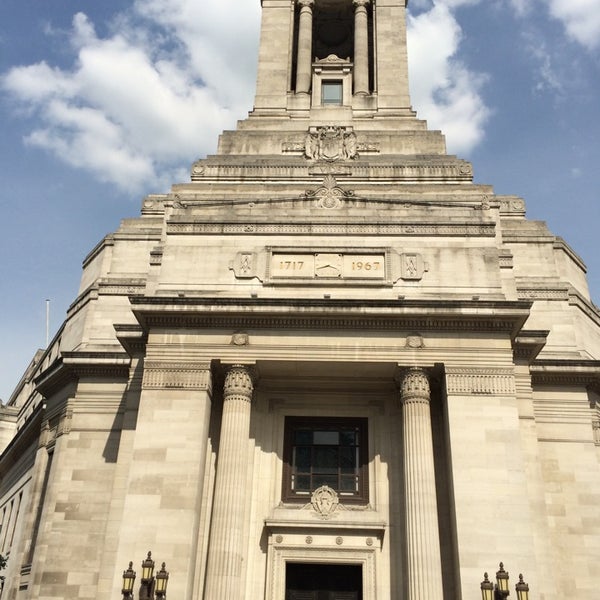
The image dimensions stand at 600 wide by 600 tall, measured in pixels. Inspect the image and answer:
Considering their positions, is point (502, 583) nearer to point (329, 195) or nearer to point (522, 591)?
point (522, 591)

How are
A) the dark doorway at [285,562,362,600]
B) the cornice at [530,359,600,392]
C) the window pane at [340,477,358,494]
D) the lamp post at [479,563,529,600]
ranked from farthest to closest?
the cornice at [530,359,600,392] → the window pane at [340,477,358,494] → the dark doorway at [285,562,362,600] → the lamp post at [479,563,529,600]

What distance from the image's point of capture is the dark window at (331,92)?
4122cm

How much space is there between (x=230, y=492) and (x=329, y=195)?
11.8 metres

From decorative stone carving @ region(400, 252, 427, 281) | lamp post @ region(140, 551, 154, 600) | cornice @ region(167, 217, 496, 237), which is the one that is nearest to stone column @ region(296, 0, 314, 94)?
cornice @ region(167, 217, 496, 237)

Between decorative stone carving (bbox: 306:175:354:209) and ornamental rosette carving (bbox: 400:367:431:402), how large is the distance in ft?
24.3

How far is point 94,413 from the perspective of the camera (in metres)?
29.4

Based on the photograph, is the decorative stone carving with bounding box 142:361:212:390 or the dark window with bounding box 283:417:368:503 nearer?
the decorative stone carving with bounding box 142:361:212:390

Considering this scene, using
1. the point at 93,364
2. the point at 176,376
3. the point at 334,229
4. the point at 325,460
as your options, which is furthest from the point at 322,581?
the point at 93,364

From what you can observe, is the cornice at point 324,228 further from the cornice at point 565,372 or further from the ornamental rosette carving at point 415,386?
the cornice at point 565,372

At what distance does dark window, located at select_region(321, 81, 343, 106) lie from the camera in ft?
135

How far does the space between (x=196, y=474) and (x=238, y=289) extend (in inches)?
259

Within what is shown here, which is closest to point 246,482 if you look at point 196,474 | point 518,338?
point 196,474

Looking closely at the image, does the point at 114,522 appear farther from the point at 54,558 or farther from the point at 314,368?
the point at 314,368

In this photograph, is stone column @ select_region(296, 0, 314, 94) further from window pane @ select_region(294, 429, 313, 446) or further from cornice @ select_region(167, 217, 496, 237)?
window pane @ select_region(294, 429, 313, 446)
